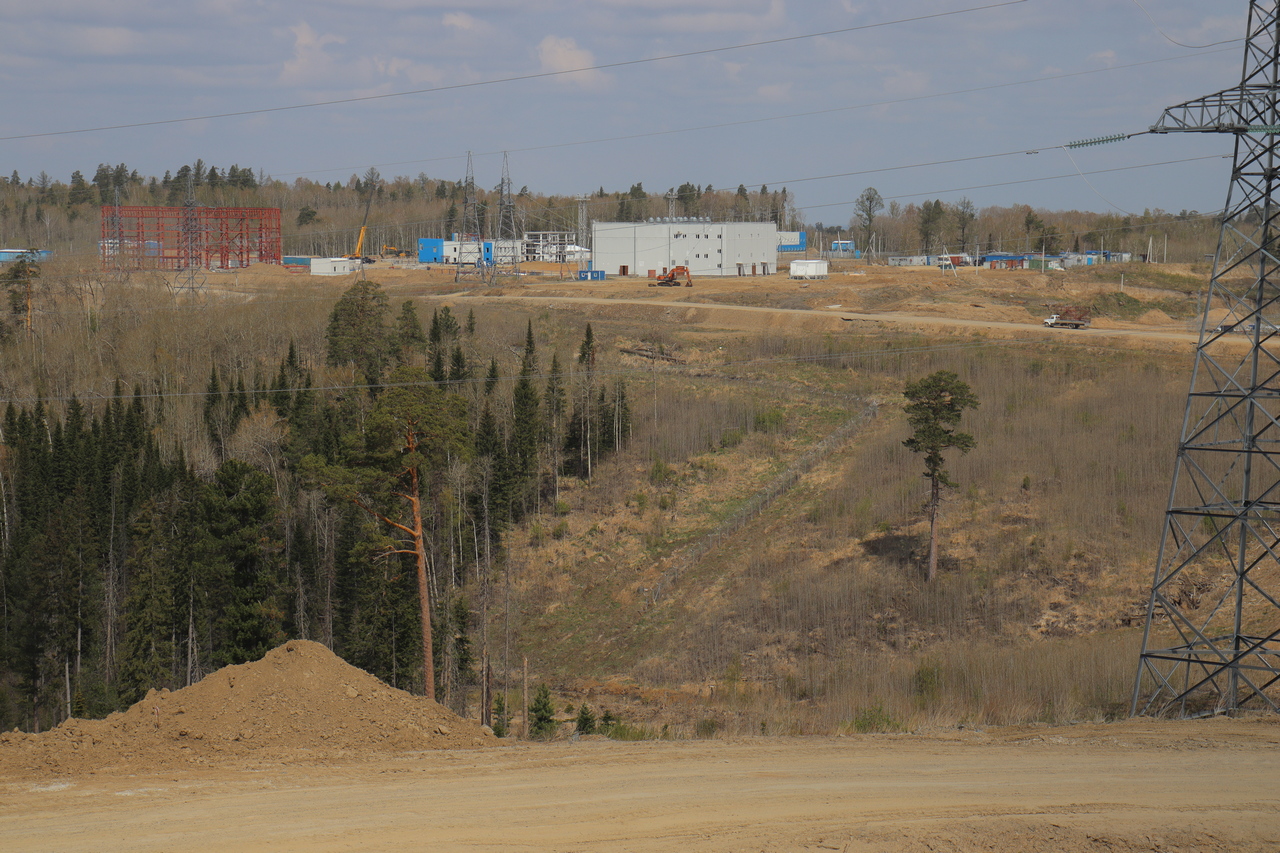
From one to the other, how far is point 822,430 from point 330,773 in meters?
43.6

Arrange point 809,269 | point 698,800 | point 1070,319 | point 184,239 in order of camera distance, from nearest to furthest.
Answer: point 698,800 < point 1070,319 < point 809,269 < point 184,239

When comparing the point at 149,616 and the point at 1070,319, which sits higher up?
the point at 1070,319

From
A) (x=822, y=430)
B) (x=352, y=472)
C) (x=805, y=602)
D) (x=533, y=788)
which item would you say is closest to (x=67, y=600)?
(x=352, y=472)

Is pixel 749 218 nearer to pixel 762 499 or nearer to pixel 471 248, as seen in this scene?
pixel 471 248

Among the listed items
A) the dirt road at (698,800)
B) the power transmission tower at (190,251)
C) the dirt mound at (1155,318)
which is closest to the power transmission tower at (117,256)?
the power transmission tower at (190,251)

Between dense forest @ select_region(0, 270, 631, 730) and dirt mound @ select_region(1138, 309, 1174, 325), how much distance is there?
3431 cm

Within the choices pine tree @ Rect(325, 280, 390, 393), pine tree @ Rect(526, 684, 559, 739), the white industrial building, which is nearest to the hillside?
pine tree @ Rect(325, 280, 390, 393)

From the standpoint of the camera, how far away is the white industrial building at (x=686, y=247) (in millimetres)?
104250

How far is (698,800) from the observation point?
12383 millimetres

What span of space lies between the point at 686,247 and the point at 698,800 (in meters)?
94.7

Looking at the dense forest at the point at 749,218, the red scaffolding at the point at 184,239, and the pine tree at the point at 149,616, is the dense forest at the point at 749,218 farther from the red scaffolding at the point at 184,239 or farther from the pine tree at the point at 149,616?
the pine tree at the point at 149,616

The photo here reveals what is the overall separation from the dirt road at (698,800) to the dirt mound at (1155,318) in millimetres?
56995

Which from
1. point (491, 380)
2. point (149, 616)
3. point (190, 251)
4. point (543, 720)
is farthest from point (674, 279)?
point (543, 720)

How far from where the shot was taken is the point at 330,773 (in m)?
13.5
